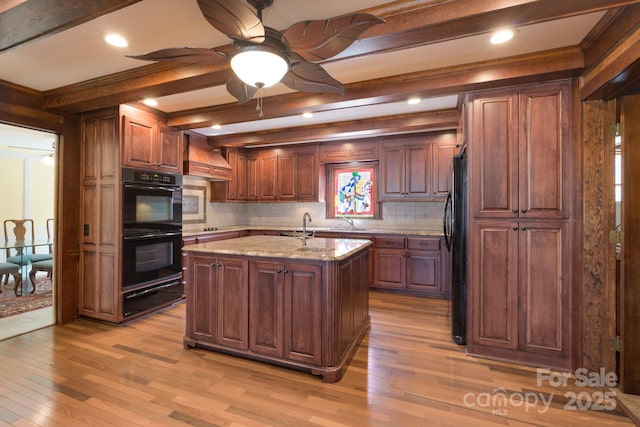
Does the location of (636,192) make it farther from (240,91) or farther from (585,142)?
(240,91)

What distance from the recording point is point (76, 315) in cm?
350

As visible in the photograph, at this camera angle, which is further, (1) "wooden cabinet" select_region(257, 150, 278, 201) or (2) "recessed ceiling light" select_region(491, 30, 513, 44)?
(1) "wooden cabinet" select_region(257, 150, 278, 201)

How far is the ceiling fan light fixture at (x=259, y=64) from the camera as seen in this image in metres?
1.60

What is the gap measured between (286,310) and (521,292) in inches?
75.0

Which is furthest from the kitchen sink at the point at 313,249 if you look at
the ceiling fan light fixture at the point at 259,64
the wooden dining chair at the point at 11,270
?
the wooden dining chair at the point at 11,270

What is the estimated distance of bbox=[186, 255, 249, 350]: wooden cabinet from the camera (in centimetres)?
252

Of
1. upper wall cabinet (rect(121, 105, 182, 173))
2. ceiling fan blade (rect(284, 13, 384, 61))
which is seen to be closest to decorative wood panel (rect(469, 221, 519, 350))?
ceiling fan blade (rect(284, 13, 384, 61))

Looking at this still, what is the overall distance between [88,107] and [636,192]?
4788 mm

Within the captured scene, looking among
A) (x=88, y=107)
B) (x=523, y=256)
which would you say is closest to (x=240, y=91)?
(x=88, y=107)

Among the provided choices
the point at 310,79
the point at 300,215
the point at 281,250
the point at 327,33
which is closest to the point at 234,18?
the point at 327,33

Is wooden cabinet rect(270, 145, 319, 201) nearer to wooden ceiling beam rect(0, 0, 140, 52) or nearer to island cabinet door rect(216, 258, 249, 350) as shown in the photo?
island cabinet door rect(216, 258, 249, 350)

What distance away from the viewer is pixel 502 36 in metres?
2.05

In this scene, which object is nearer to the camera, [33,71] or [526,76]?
[526,76]

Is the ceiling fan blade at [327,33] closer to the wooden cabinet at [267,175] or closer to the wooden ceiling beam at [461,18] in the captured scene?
the wooden ceiling beam at [461,18]
